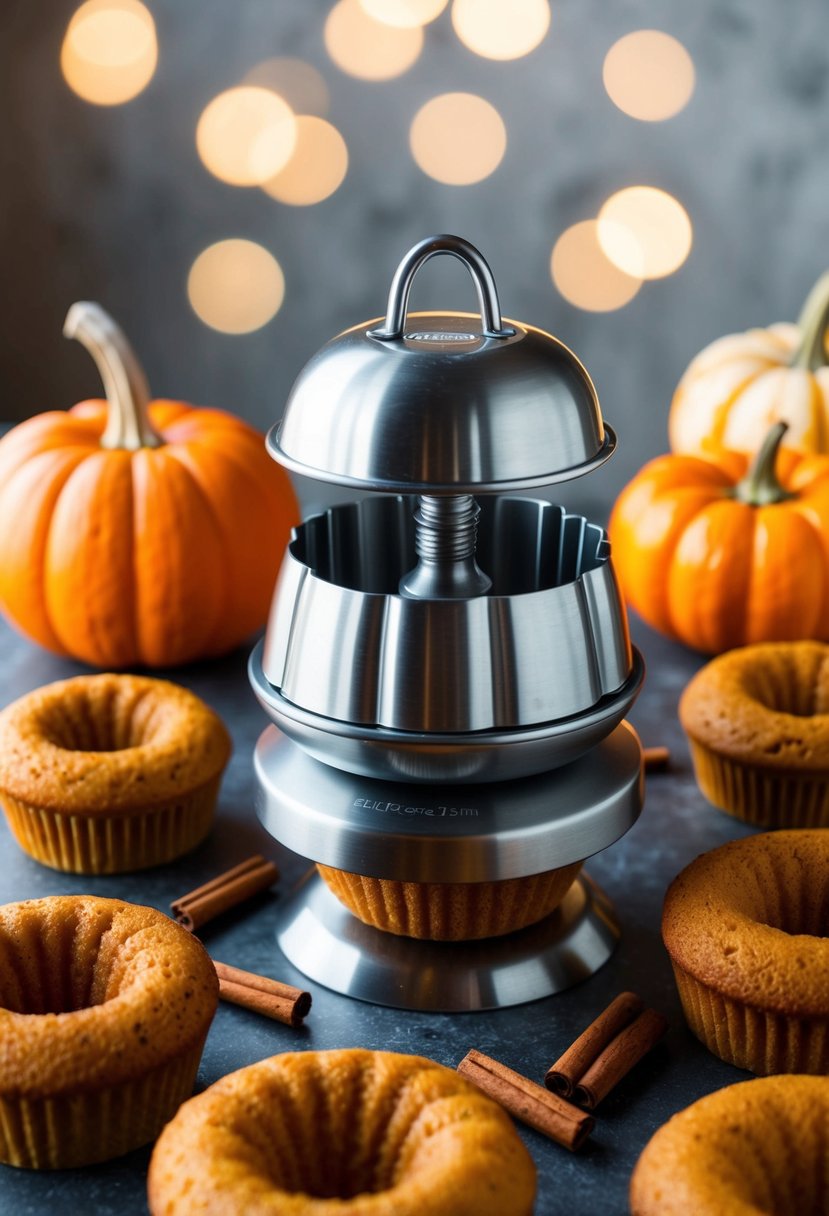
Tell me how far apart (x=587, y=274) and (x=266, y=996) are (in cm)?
166

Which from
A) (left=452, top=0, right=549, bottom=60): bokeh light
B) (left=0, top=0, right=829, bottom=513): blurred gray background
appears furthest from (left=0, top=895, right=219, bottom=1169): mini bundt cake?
(left=452, top=0, right=549, bottom=60): bokeh light

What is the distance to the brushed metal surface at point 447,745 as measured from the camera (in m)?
0.99

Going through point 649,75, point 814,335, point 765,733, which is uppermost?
point 649,75

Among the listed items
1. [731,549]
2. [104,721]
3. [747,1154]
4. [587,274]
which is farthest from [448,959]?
[587,274]

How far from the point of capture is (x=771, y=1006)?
3.18ft

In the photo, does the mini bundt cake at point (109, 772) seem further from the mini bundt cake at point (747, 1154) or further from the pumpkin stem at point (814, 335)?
the pumpkin stem at point (814, 335)

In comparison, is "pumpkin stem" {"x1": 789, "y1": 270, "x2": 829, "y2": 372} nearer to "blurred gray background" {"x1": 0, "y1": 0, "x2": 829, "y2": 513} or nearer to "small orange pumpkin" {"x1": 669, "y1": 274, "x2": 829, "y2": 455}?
"small orange pumpkin" {"x1": 669, "y1": 274, "x2": 829, "y2": 455}

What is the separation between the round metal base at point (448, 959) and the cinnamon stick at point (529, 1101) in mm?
80

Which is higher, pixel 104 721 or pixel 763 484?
pixel 763 484

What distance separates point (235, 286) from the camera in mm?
2461

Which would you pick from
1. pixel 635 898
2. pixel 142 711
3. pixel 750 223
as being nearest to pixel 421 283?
pixel 750 223

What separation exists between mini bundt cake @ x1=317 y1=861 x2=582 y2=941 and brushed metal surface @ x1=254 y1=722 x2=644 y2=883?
27 millimetres

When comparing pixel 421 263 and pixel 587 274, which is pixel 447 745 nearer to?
pixel 421 263

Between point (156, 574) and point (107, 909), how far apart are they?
2.09ft
